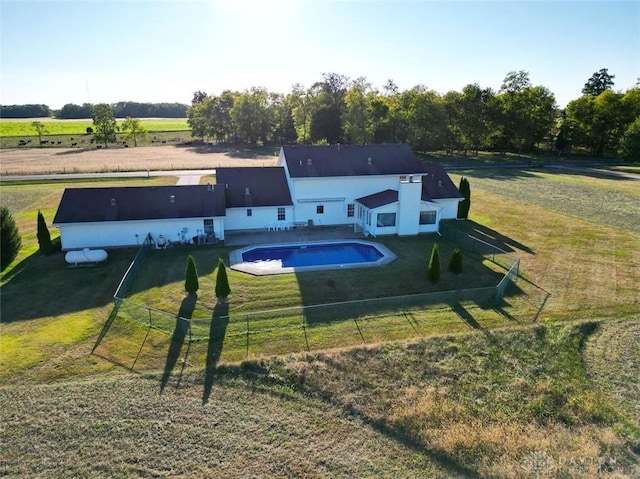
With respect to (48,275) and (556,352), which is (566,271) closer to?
(556,352)

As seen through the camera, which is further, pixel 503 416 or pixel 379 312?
pixel 379 312

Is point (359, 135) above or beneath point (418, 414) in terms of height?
above

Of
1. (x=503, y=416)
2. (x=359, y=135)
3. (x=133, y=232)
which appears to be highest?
(x=359, y=135)

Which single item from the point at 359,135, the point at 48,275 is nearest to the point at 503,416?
the point at 48,275

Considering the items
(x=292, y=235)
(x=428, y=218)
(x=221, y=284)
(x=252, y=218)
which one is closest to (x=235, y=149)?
(x=252, y=218)

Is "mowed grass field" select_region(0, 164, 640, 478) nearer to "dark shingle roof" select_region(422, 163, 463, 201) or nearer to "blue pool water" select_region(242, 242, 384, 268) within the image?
"blue pool water" select_region(242, 242, 384, 268)

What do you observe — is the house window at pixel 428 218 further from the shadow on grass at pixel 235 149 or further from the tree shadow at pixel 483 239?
the shadow on grass at pixel 235 149

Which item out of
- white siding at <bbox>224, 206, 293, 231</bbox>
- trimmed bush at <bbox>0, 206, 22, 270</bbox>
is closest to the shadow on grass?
white siding at <bbox>224, 206, 293, 231</bbox>
